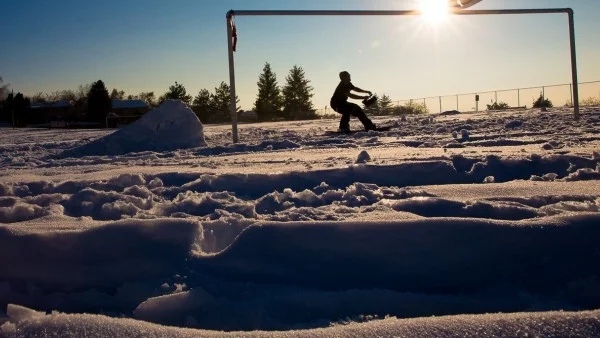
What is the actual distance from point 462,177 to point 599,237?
156 centimetres

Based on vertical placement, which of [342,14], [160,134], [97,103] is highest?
[97,103]

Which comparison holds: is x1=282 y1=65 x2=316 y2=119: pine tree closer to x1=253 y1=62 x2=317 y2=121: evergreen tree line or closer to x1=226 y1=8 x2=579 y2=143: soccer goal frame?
x1=253 y1=62 x2=317 y2=121: evergreen tree line

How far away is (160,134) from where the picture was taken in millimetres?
7738

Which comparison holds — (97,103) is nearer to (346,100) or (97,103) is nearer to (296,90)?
(296,90)

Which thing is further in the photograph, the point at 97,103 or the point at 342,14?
the point at 97,103

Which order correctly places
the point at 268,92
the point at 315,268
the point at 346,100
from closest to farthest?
the point at 315,268, the point at 346,100, the point at 268,92

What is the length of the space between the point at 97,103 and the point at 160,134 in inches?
1995

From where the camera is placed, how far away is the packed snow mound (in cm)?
730

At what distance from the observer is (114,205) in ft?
8.05

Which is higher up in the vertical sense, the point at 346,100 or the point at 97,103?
the point at 97,103

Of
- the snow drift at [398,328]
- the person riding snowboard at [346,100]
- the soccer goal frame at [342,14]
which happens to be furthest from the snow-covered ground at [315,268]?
the person riding snowboard at [346,100]

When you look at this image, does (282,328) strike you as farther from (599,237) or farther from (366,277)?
(599,237)

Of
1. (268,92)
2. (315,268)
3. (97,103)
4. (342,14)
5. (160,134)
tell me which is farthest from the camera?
(268,92)

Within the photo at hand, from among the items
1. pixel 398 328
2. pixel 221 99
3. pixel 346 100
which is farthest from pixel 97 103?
pixel 398 328
